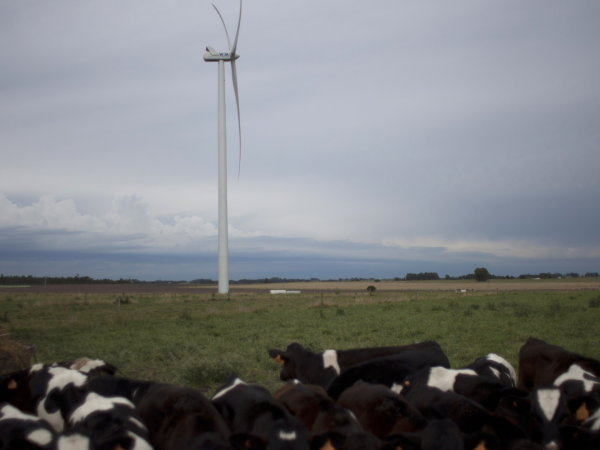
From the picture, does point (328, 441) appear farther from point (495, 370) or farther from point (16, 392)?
point (16, 392)

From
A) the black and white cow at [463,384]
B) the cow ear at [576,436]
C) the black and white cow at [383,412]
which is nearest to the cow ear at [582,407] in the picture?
the black and white cow at [463,384]

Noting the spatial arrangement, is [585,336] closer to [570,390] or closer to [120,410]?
[570,390]

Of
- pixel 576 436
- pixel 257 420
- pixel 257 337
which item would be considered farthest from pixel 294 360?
pixel 257 337

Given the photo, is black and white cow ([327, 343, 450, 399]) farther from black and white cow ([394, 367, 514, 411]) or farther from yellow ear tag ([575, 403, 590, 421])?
yellow ear tag ([575, 403, 590, 421])

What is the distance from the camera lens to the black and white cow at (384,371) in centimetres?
568

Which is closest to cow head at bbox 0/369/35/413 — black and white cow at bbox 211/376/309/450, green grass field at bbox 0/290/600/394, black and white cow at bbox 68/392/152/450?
black and white cow at bbox 68/392/152/450

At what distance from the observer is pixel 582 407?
15.1ft

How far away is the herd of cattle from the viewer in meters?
3.67

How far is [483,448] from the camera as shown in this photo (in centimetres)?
365

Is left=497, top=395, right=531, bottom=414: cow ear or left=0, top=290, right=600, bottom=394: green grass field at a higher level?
left=497, top=395, right=531, bottom=414: cow ear

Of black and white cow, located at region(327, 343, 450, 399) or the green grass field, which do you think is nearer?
black and white cow, located at region(327, 343, 450, 399)

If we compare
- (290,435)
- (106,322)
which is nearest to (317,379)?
(290,435)

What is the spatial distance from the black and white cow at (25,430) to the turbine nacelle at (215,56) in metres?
43.2

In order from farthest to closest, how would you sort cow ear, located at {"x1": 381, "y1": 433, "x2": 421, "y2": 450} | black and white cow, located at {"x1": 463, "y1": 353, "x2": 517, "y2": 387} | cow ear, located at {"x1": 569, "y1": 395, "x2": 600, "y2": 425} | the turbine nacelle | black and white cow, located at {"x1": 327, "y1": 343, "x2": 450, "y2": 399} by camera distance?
the turbine nacelle
black and white cow, located at {"x1": 463, "y1": 353, "x2": 517, "y2": 387}
black and white cow, located at {"x1": 327, "y1": 343, "x2": 450, "y2": 399}
cow ear, located at {"x1": 569, "y1": 395, "x2": 600, "y2": 425}
cow ear, located at {"x1": 381, "y1": 433, "x2": 421, "y2": 450}
